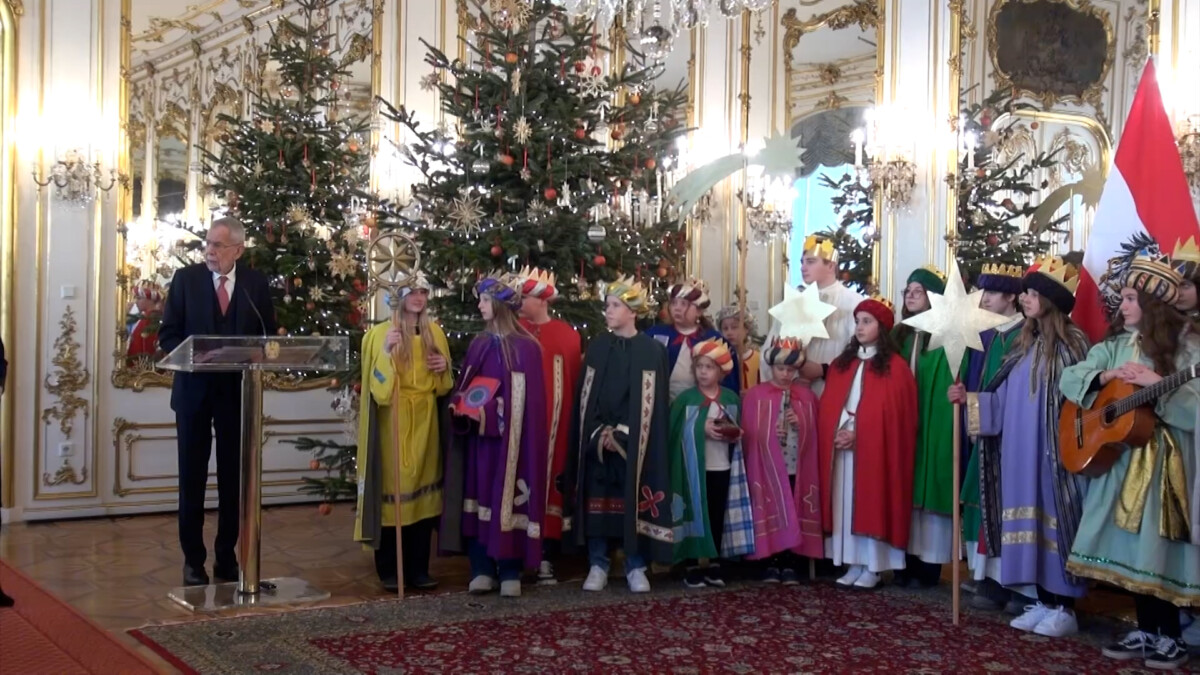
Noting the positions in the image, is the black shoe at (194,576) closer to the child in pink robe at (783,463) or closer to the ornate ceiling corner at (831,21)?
the child in pink robe at (783,463)

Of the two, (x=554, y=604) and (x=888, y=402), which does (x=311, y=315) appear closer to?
(x=554, y=604)

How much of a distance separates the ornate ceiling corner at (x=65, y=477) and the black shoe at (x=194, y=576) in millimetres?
2637

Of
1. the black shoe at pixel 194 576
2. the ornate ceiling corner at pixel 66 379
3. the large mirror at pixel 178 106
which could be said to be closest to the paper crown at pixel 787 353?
the black shoe at pixel 194 576

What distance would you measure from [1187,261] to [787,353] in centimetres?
194

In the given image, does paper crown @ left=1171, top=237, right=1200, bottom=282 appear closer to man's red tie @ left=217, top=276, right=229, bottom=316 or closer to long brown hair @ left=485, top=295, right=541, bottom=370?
long brown hair @ left=485, top=295, right=541, bottom=370

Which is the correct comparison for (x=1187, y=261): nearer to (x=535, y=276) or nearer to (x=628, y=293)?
(x=628, y=293)

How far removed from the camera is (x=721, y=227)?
384 inches

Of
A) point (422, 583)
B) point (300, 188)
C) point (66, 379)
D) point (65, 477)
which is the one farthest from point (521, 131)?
point (65, 477)

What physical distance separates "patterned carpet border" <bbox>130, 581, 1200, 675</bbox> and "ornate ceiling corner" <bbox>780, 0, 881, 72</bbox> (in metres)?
4.72

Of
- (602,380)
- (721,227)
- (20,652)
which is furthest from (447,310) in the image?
(721,227)

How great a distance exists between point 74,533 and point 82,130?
2683mm

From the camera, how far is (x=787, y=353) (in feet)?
19.4

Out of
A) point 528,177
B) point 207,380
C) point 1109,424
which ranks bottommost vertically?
point 1109,424

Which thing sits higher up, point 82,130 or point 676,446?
point 82,130
